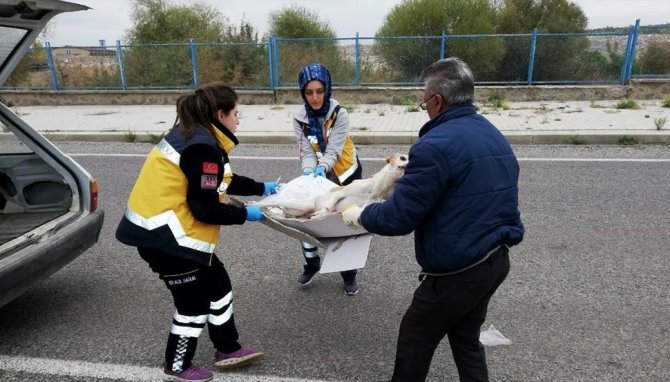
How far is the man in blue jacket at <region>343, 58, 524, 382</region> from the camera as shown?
1.91m

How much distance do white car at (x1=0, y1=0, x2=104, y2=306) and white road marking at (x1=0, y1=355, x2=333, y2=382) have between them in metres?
0.39

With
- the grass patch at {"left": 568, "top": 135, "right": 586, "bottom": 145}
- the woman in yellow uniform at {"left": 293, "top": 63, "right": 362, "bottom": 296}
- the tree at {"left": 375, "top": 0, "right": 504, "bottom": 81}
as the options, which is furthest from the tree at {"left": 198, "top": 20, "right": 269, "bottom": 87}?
the woman in yellow uniform at {"left": 293, "top": 63, "right": 362, "bottom": 296}

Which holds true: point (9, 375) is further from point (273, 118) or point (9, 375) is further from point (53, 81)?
point (53, 81)

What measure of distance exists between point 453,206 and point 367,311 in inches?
65.5

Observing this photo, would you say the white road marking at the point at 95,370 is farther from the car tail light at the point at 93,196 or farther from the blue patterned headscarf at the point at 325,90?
the blue patterned headscarf at the point at 325,90

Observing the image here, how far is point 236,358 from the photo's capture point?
9.18ft

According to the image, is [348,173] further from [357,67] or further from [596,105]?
[596,105]

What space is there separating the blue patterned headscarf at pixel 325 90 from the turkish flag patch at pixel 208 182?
1211 mm

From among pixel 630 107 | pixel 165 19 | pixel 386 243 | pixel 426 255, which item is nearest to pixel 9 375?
pixel 426 255

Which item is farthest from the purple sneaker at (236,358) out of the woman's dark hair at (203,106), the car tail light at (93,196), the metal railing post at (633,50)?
the metal railing post at (633,50)

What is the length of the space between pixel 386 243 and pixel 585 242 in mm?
1727

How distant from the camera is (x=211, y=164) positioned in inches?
90.9

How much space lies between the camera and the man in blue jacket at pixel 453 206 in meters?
1.91

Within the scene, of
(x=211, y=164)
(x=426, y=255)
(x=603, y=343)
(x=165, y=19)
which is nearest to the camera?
Result: (x=426, y=255)
